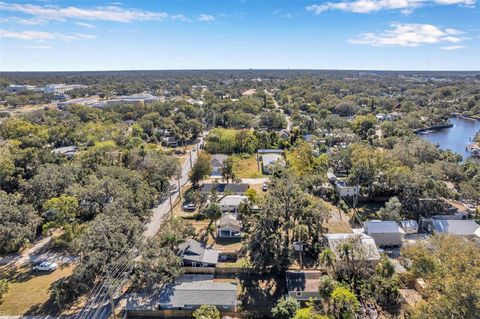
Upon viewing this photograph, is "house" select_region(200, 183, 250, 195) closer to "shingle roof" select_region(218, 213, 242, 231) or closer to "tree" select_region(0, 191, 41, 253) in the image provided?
"shingle roof" select_region(218, 213, 242, 231)

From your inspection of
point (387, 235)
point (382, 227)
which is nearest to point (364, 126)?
point (382, 227)

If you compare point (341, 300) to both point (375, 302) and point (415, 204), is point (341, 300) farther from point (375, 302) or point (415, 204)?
point (415, 204)

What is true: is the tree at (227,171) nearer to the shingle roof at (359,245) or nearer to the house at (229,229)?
the house at (229,229)

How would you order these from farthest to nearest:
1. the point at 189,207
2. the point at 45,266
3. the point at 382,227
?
the point at 189,207, the point at 382,227, the point at 45,266

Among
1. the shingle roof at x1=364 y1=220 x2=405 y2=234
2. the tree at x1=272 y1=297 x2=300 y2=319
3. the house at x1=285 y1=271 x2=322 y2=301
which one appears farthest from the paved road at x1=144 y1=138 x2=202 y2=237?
the shingle roof at x1=364 y1=220 x2=405 y2=234

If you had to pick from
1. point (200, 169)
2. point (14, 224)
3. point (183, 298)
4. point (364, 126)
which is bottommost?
point (183, 298)

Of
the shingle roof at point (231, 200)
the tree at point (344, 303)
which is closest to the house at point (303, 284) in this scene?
the tree at point (344, 303)

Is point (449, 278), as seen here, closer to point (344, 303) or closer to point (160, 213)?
point (344, 303)

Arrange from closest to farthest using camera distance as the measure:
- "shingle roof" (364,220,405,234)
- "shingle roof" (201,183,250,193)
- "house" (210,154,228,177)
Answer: "shingle roof" (364,220,405,234)
"shingle roof" (201,183,250,193)
"house" (210,154,228,177)
